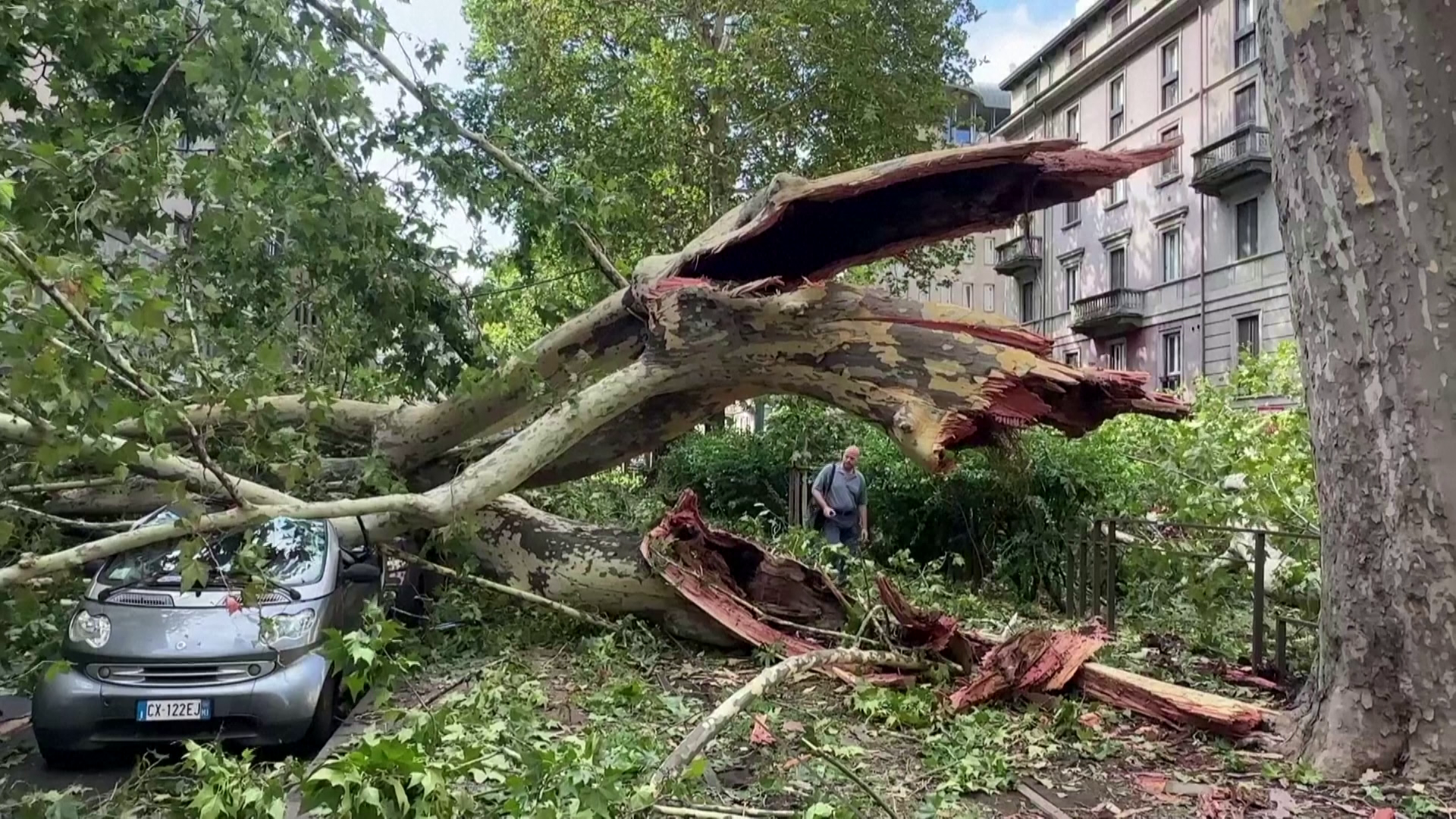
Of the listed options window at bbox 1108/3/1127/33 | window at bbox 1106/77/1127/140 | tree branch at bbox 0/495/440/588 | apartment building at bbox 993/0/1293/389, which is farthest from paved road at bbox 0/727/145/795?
window at bbox 1108/3/1127/33

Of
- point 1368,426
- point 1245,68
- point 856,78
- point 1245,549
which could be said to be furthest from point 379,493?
point 1245,68

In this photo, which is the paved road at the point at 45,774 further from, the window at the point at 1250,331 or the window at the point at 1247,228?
the window at the point at 1247,228

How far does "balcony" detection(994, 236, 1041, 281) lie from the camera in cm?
3141

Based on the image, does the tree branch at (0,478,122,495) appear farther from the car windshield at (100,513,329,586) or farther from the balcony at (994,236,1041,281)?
the balcony at (994,236,1041,281)

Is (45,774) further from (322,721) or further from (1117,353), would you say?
(1117,353)

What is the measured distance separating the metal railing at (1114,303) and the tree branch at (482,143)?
2221cm

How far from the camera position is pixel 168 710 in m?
5.07

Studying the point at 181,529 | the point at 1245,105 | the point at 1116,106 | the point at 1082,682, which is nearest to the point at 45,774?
the point at 181,529

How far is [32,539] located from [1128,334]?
27116 mm

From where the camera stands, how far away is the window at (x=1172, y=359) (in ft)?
84.5

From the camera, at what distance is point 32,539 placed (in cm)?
567

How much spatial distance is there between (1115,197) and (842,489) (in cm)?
2212

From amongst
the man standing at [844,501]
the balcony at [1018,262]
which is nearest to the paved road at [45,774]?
the man standing at [844,501]

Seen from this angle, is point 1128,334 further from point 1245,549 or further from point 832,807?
point 832,807
